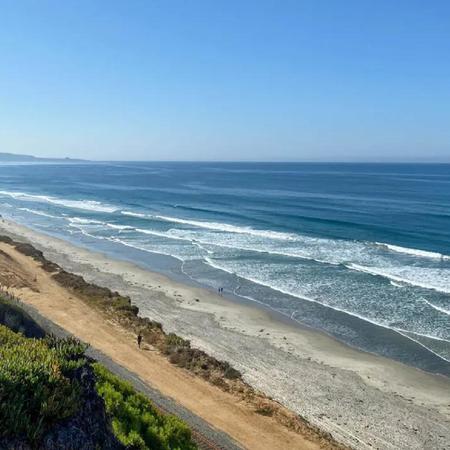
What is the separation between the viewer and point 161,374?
20500 mm

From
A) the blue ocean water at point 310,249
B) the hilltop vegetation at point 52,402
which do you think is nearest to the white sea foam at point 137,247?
the blue ocean water at point 310,249

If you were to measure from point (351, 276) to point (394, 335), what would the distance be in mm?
11170

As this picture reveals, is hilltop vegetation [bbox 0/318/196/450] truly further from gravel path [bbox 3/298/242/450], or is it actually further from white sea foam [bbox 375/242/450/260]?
white sea foam [bbox 375/242/450/260]

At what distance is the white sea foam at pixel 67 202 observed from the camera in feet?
273

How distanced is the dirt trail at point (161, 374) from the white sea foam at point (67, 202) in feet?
167

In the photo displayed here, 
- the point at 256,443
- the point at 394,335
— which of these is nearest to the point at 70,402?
the point at 256,443

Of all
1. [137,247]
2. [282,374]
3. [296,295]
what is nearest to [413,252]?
[296,295]

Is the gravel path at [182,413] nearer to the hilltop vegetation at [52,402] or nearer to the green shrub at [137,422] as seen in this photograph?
the green shrub at [137,422]

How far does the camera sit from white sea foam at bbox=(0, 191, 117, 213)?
8325cm

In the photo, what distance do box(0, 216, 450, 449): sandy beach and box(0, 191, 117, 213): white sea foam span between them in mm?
47628

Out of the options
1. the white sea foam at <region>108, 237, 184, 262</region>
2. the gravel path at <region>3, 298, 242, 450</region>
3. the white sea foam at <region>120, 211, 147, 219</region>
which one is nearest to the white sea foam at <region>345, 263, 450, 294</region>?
the white sea foam at <region>108, 237, 184, 262</region>

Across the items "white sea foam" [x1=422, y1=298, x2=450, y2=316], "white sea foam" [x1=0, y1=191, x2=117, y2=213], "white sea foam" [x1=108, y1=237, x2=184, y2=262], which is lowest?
"white sea foam" [x1=422, y1=298, x2=450, y2=316]

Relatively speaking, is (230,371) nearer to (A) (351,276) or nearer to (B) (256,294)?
(B) (256,294)

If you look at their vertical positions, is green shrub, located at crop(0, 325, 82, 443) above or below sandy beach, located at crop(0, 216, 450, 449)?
Answer: above
